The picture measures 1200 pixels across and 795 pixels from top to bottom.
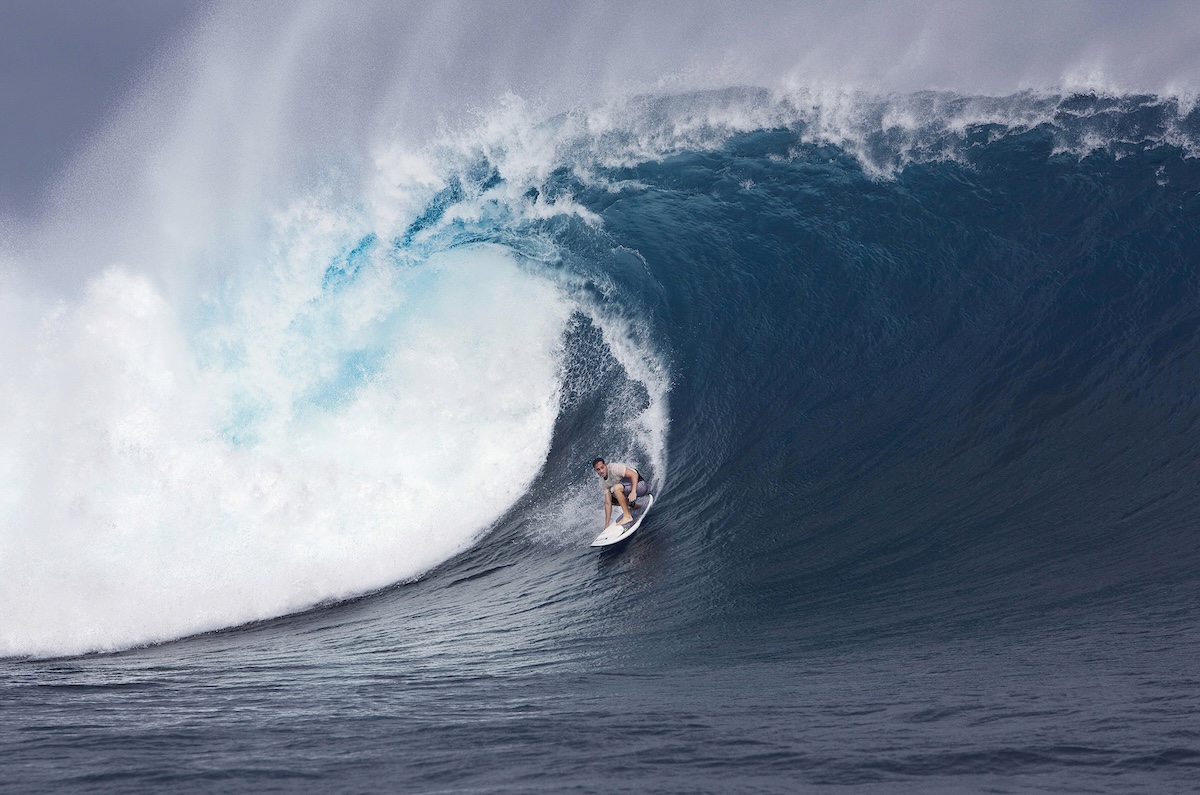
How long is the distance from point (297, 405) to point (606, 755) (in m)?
11.9

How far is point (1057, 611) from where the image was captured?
28.9 feet

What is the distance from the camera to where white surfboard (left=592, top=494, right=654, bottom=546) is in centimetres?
1253

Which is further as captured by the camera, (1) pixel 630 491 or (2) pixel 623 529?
(1) pixel 630 491

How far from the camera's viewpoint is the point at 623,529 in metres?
12.7

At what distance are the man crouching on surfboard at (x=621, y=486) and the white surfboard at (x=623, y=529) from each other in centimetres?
8

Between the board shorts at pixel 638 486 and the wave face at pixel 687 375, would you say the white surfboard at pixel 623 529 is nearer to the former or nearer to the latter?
the board shorts at pixel 638 486

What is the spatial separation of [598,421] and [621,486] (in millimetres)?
2709

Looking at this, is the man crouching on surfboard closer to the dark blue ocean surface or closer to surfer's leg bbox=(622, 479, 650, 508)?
surfer's leg bbox=(622, 479, 650, 508)

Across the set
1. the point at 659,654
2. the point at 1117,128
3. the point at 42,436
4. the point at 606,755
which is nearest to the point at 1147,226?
the point at 1117,128

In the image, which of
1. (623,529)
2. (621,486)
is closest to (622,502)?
(621,486)

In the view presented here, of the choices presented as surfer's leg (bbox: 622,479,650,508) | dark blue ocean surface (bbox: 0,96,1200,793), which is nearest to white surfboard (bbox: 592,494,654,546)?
surfer's leg (bbox: 622,479,650,508)

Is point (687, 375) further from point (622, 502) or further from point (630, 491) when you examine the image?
point (622, 502)

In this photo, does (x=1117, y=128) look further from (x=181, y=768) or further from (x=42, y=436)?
(x=42, y=436)

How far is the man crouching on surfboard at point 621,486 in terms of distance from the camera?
12.9 m
